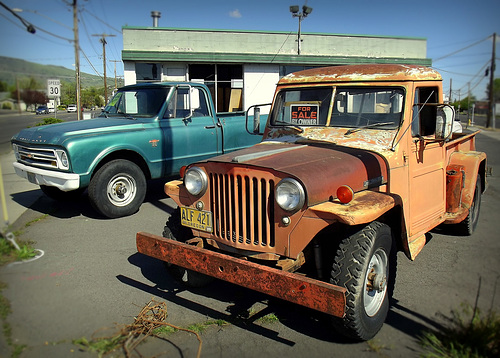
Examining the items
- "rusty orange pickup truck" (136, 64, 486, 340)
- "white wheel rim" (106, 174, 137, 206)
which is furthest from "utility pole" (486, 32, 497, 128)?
"white wheel rim" (106, 174, 137, 206)

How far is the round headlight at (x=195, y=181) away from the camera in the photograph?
3.42 m

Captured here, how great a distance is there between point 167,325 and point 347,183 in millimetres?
1817

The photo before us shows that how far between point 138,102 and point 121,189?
1688mm

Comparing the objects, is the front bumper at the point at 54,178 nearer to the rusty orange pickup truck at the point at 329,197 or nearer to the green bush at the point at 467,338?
the rusty orange pickup truck at the point at 329,197

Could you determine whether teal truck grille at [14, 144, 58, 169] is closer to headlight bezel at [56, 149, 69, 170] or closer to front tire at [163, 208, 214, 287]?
headlight bezel at [56, 149, 69, 170]

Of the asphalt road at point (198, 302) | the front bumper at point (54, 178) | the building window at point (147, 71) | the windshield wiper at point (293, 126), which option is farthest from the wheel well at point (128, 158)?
the building window at point (147, 71)

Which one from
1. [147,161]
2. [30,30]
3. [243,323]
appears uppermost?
[30,30]

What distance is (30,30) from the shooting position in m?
2.46

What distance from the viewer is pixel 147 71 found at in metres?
15.6

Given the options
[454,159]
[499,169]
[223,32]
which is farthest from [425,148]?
[223,32]

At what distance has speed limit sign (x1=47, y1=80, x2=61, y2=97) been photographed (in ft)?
9.37

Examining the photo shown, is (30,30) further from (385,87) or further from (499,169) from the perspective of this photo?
(499,169)

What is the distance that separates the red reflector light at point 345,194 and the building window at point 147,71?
13763 millimetres

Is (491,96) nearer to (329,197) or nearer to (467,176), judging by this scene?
(329,197)
